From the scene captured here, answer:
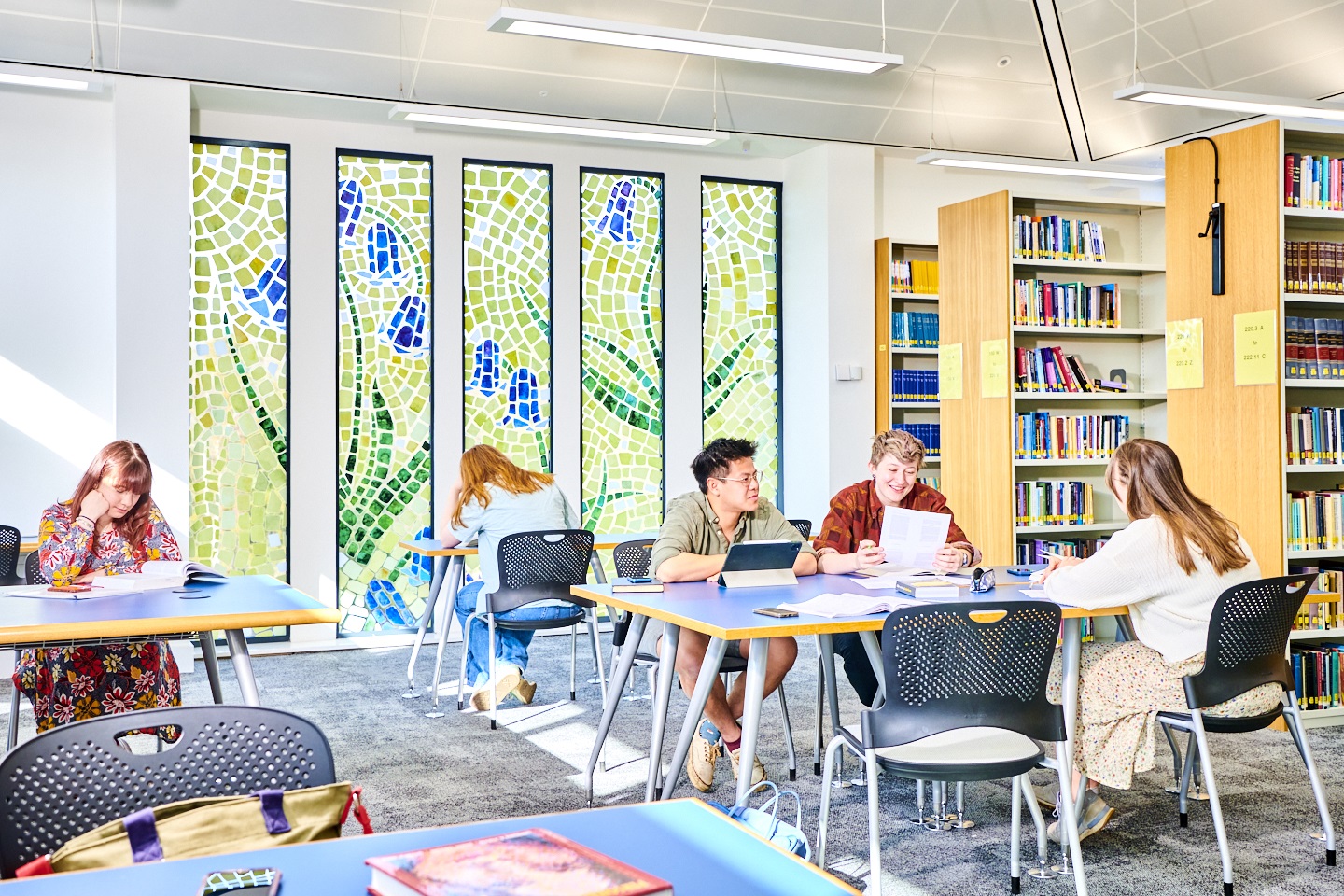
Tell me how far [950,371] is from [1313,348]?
2.27 metres

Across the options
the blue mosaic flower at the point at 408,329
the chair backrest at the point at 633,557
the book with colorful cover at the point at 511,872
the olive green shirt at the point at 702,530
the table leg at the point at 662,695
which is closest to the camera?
the book with colorful cover at the point at 511,872

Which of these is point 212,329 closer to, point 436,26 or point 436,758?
point 436,26

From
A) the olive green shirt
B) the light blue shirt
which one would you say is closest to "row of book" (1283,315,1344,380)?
the olive green shirt

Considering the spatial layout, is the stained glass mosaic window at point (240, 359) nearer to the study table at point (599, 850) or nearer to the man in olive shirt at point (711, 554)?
the man in olive shirt at point (711, 554)

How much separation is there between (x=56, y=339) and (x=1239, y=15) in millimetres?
6900

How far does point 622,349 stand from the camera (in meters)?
8.04

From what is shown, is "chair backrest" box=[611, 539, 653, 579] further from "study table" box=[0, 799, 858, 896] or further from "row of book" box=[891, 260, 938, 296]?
"study table" box=[0, 799, 858, 896]

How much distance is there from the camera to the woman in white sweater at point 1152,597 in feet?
11.3

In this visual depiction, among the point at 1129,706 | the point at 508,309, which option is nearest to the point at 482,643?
the point at 508,309

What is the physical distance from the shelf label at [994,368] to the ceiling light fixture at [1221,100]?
145 centimetres

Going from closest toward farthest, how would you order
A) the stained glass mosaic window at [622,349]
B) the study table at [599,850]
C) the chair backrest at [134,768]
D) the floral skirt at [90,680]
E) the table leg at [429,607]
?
the study table at [599,850]
the chair backrest at [134,768]
the floral skirt at [90,680]
the table leg at [429,607]
the stained glass mosaic window at [622,349]

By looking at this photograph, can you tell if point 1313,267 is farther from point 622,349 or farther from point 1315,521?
point 622,349

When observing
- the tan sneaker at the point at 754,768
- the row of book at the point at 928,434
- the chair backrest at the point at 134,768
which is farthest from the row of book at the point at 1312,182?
the chair backrest at the point at 134,768

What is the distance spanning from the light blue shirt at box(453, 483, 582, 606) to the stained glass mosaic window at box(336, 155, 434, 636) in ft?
5.84
